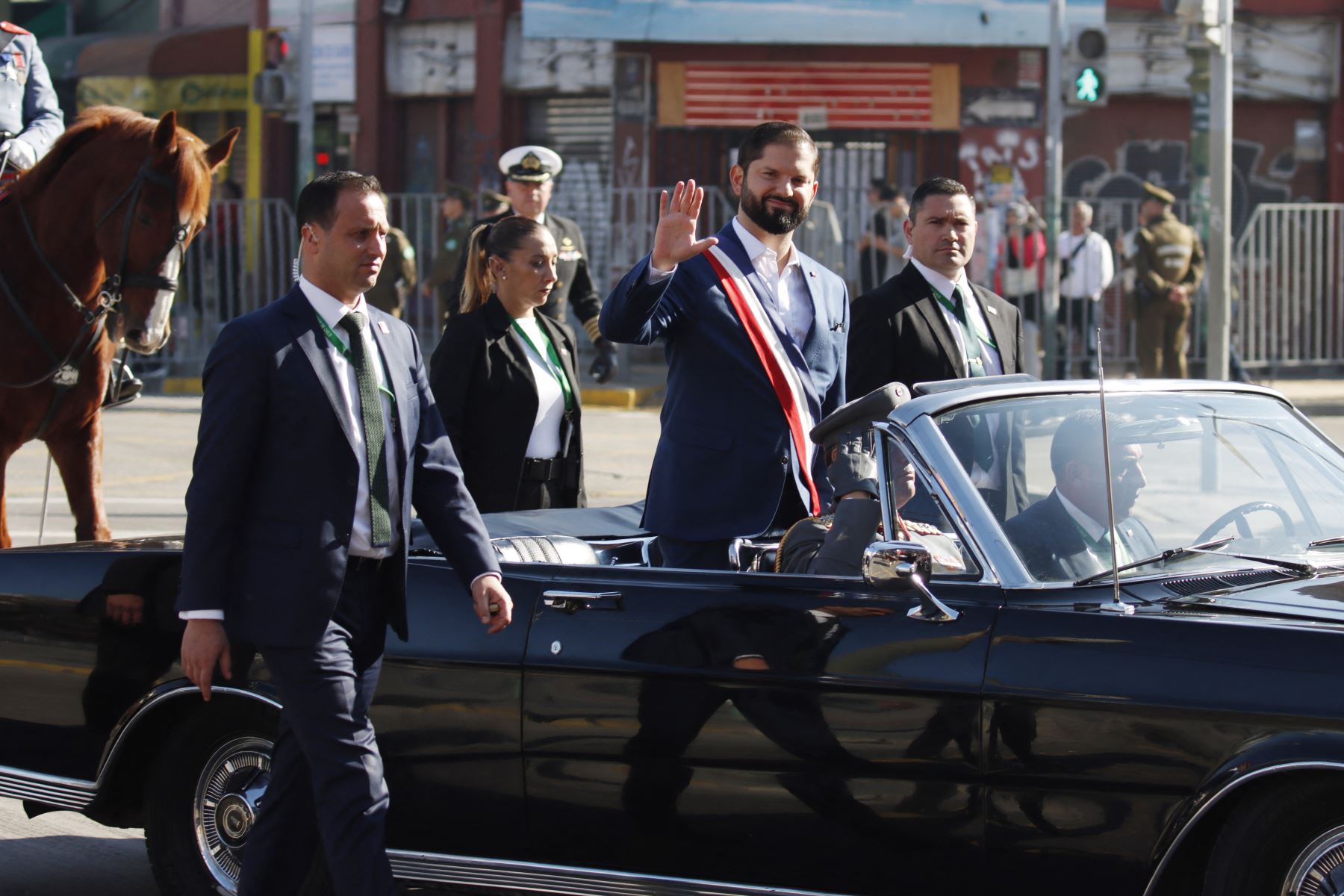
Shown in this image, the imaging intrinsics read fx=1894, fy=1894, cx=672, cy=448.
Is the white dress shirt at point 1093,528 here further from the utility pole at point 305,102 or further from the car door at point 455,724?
the utility pole at point 305,102

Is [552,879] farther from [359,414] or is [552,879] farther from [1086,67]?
[1086,67]

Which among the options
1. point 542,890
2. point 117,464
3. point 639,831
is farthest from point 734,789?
point 117,464

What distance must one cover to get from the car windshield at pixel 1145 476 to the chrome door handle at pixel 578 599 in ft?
2.76

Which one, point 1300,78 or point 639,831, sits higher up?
point 1300,78

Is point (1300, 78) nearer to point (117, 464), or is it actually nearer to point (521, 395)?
point (117, 464)

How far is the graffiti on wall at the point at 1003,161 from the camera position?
2256cm

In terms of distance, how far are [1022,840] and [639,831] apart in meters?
0.87

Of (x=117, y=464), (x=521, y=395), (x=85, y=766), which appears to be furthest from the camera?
(x=117, y=464)

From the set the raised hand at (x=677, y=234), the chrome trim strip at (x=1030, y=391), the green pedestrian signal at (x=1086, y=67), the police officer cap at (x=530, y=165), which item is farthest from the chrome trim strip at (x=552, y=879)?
the green pedestrian signal at (x=1086, y=67)

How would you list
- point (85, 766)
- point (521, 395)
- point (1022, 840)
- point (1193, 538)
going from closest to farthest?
point (1022, 840) < point (1193, 538) < point (85, 766) < point (521, 395)

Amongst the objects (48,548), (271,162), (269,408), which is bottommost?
(48,548)

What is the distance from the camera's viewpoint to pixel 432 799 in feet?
14.4

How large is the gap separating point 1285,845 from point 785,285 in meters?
2.29

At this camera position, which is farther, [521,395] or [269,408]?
[521,395]
